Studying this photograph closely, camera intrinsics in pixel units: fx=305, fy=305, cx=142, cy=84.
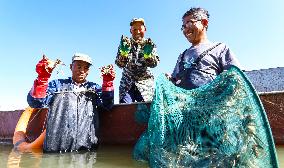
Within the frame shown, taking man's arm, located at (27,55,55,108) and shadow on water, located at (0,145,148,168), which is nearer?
shadow on water, located at (0,145,148,168)

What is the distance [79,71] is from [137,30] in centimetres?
139

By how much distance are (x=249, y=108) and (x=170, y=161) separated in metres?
0.83

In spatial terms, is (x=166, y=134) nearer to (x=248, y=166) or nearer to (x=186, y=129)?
(x=186, y=129)

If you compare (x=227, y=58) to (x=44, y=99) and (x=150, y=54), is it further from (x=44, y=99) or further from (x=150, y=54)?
(x=44, y=99)

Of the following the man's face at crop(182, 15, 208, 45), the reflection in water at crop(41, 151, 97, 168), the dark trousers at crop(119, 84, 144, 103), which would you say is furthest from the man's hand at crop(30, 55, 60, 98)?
the man's face at crop(182, 15, 208, 45)

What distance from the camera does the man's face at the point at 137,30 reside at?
5.68 metres

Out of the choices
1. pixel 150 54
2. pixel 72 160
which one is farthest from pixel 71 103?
pixel 150 54

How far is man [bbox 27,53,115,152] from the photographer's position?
4.82 metres

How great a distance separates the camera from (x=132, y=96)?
5.94m

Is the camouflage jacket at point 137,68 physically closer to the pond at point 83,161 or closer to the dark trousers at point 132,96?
the dark trousers at point 132,96

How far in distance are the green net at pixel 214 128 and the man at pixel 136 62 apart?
2.58m

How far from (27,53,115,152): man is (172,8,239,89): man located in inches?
62.1

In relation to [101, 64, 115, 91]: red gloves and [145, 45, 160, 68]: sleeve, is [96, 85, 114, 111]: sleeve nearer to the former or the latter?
[101, 64, 115, 91]: red gloves

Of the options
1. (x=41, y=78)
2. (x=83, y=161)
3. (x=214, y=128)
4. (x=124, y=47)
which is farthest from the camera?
(x=124, y=47)
